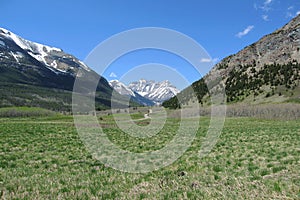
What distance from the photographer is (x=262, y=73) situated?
114812 millimetres

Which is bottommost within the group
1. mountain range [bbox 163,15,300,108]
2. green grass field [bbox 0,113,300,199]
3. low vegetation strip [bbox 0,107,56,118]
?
green grass field [bbox 0,113,300,199]

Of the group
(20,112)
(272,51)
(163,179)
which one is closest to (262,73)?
(272,51)

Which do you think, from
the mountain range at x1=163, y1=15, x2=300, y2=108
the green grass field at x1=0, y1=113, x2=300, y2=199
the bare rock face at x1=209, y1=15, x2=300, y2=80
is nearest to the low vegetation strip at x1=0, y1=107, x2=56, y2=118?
the mountain range at x1=163, y1=15, x2=300, y2=108

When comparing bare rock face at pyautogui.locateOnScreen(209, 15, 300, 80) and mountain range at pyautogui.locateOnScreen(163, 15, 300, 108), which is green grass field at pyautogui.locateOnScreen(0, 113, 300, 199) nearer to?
mountain range at pyautogui.locateOnScreen(163, 15, 300, 108)

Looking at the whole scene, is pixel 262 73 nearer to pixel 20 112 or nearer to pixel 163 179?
pixel 20 112

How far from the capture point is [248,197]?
22.9 feet

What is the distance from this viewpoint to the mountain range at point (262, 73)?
318 ft

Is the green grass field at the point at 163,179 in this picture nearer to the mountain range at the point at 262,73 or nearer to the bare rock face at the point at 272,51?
the mountain range at the point at 262,73

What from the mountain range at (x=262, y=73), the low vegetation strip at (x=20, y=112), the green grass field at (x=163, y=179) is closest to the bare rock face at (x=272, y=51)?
the mountain range at (x=262, y=73)

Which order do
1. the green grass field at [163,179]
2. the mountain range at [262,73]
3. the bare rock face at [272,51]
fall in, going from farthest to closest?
the bare rock face at [272,51] < the mountain range at [262,73] < the green grass field at [163,179]

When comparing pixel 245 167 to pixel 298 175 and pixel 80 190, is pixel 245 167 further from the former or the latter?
pixel 80 190

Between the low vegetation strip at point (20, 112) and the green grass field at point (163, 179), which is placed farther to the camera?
the low vegetation strip at point (20, 112)

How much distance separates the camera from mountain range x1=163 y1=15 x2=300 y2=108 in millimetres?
96913

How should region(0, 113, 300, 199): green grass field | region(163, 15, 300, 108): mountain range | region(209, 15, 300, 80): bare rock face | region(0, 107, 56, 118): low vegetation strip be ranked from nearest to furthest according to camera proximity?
region(0, 113, 300, 199): green grass field
region(163, 15, 300, 108): mountain range
region(0, 107, 56, 118): low vegetation strip
region(209, 15, 300, 80): bare rock face
